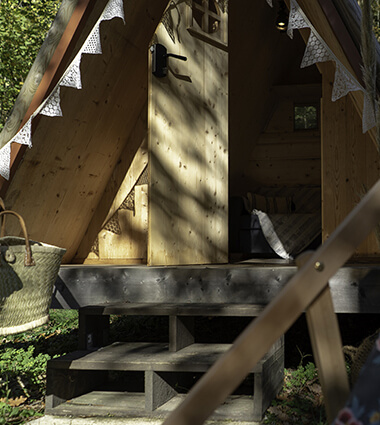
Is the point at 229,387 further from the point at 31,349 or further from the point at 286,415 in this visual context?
the point at 31,349

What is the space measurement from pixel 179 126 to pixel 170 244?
886 mm

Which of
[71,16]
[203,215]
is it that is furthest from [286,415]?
[71,16]

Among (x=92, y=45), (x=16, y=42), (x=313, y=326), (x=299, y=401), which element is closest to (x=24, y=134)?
(x=92, y=45)

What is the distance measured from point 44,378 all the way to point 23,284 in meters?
1.45

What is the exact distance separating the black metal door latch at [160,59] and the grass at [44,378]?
87.0 inches

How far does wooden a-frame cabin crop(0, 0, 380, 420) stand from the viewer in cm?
340

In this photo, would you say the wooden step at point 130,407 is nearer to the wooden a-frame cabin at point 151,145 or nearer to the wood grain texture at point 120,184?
the wooden a-frame cabin at point 151,145

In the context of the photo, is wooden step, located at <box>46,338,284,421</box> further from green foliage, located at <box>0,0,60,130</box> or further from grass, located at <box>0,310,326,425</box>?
green foliage, located at <box>0,0,60,130</box>

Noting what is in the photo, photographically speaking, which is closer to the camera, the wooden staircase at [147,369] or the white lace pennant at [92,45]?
the wooden staircase at [147,369]

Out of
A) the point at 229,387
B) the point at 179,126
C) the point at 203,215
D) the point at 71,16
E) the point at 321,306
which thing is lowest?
the point at 229,387

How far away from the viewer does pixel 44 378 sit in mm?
3955

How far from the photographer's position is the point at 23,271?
2738 mm

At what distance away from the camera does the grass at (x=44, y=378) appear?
3.07 meters

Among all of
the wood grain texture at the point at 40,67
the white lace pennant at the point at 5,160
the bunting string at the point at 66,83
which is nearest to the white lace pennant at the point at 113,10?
the bunting string at the point at 66,83
